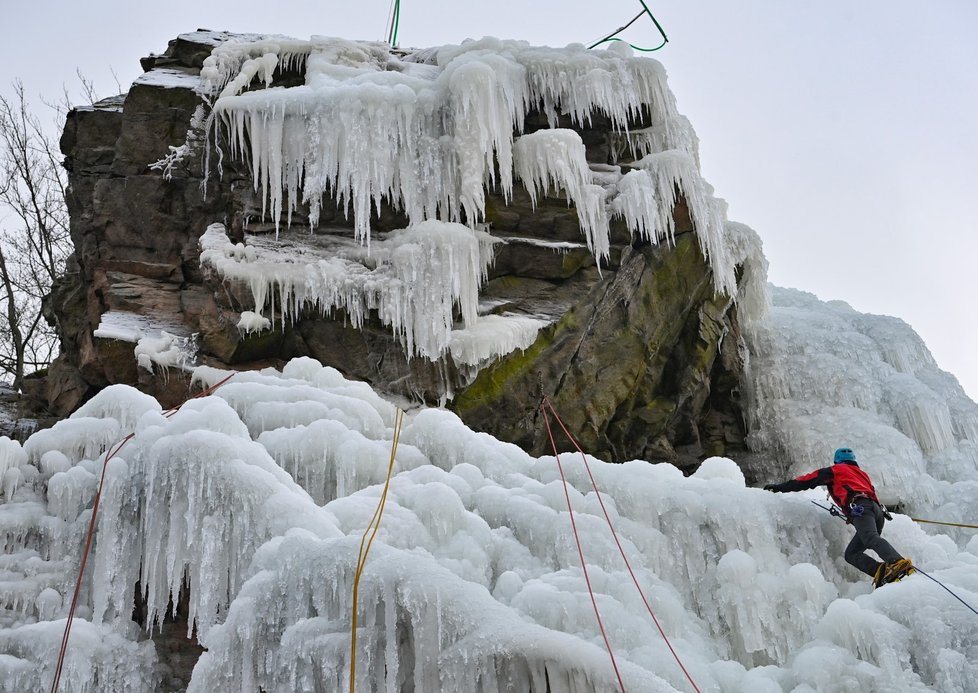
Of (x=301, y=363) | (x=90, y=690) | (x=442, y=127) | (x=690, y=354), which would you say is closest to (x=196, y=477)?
(x=90, y=690)

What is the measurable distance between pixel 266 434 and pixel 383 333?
2.47 meters

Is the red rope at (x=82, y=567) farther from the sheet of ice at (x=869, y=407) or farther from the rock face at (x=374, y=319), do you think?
the sheet of ice at (x=869, y=407)

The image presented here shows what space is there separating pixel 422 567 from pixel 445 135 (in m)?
5.52

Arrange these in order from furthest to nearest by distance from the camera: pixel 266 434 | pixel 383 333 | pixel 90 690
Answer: pixel 383 333 < pixel 266 434 < pixel 90 690

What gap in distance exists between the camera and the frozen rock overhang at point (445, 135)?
8562mm

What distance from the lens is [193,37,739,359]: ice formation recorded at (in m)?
8.04

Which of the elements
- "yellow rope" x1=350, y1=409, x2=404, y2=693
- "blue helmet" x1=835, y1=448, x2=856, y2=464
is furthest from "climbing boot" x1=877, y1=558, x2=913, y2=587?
"yellow rope" x1=350, y1=409, x2=404, y2=693

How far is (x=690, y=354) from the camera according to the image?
10.1m

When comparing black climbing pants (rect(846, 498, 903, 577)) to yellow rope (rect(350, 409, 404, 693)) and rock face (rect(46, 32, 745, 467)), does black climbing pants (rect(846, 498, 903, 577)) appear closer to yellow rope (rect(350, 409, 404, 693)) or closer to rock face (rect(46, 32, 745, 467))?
yellow rope (rect(350, 409, 404, 693))

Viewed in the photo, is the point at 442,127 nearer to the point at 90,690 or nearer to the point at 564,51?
the point at 564,51

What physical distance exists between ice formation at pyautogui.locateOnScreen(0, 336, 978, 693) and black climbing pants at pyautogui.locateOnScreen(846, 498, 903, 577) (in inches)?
8.6

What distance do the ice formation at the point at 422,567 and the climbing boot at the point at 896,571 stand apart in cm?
19

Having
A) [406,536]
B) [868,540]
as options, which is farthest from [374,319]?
[868,540]

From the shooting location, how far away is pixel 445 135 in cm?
877
